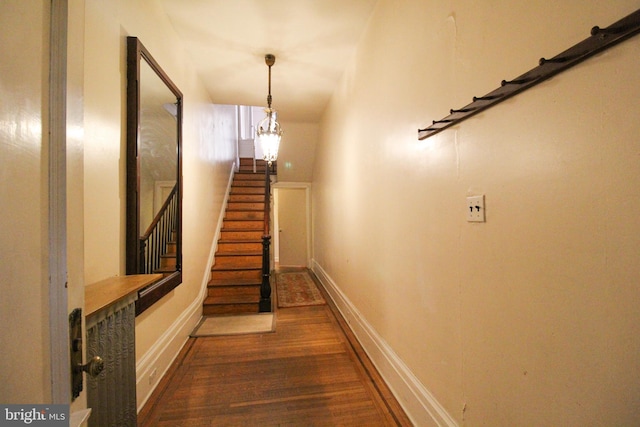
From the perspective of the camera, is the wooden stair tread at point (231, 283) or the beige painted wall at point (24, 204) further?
the wooden stair tread at point (231, 283)


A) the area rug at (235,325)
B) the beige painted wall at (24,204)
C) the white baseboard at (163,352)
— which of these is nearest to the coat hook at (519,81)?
the beige painted wall at (24,204)

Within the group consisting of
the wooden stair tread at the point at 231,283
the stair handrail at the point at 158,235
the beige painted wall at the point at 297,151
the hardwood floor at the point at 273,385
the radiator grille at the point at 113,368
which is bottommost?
the hardwood floor at the point at 273,385

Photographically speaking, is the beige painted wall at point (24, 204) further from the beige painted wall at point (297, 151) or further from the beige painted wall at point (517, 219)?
the beige painted wall at point (297, 151)

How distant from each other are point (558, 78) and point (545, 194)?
13.6 inches

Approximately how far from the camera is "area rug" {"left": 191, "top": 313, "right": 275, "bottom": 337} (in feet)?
8.96

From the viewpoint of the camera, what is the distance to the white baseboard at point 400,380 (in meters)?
1.33

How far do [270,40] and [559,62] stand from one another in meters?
2.36

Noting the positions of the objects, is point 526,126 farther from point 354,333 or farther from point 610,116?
point 354,333

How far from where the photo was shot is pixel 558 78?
75 cm

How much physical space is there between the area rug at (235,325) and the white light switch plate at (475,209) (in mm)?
2417

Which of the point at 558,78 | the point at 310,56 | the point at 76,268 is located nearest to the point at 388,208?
the point at 558,78

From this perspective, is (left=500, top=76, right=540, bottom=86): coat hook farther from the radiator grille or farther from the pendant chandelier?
the pendant chandelier

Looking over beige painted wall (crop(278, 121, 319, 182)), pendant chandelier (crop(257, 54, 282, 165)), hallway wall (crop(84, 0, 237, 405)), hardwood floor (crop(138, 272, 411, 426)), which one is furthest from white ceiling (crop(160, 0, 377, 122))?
hardwood floor (crop(138, 272, 411, 426))

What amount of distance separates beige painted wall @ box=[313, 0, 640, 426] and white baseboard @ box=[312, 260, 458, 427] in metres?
0.07
